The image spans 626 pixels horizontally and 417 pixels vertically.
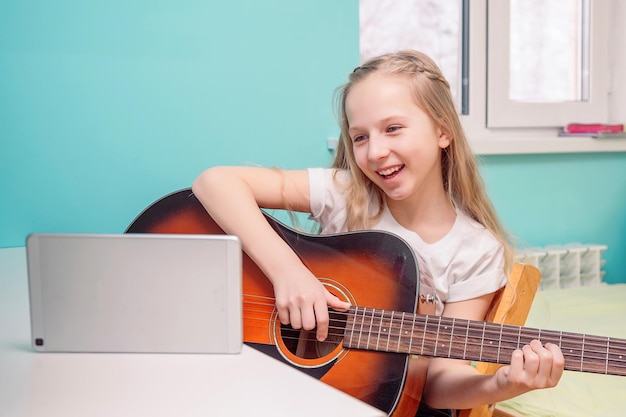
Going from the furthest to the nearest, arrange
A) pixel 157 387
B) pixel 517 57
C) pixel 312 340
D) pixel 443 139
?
pixel 517 57
pixel 443 139
pixel 312 340
pixel 157 387

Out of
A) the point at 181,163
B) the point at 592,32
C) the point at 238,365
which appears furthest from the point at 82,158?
the point at 592,32

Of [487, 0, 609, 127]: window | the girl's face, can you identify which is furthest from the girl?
[487, 0, 609, 127]: window

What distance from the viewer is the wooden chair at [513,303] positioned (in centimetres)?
114

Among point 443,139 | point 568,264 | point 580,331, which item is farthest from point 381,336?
point 568,264

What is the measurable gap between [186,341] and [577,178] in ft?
6.71

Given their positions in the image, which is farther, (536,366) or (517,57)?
(517,57)

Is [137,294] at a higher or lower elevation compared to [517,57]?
lower

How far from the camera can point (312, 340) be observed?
1.04 m

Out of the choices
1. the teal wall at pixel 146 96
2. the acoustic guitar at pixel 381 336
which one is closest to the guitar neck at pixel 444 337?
the acoustic guitar at pixel 381 336

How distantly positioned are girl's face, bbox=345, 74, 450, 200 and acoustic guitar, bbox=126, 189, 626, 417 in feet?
→ 0.50

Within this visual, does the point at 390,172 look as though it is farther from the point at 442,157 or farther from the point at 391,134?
the point at 442,157

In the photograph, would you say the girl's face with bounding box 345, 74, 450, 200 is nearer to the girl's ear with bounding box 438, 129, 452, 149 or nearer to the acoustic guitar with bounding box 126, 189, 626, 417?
the girl's ear with bounding box 438, 129, 452, 149

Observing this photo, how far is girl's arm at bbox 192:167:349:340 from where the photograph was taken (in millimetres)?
973

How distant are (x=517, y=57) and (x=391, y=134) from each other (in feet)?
4.52
